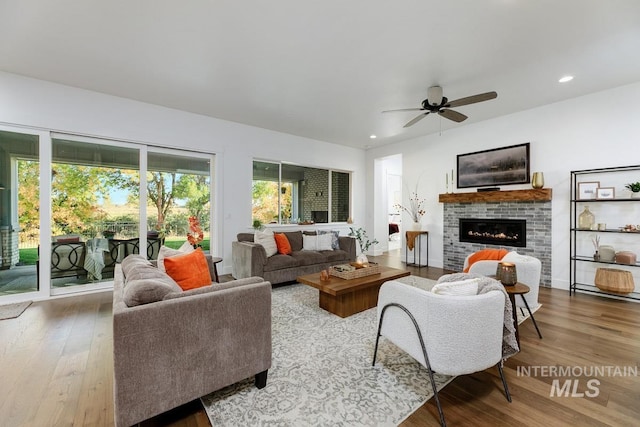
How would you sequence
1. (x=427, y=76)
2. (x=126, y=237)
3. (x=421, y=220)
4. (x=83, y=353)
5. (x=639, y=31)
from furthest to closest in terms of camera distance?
(x=421, y=220) < (x=126, y=237) < (x=427, y=76) < (x=639, y=31) < (x=83, y=353)

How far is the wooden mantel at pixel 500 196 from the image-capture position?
4.29m

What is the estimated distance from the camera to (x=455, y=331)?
152 cm

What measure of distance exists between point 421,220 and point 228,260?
168 inches

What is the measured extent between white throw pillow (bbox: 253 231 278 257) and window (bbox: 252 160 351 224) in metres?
1.17

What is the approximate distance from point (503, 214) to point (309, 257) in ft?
11.8

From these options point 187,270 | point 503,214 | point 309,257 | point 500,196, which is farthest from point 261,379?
point 503,214

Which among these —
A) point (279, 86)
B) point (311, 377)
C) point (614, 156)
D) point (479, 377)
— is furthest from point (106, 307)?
point (614, 156)

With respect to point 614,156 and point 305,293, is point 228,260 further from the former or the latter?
point 614,156

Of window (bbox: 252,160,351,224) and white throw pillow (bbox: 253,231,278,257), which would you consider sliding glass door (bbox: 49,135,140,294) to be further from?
window (bbox: 252,160,351,224)

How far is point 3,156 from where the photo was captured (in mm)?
3443

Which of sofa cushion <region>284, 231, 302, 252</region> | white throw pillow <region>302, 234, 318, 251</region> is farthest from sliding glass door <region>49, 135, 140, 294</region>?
white throw pillow <region>302, 234, 318, 251</region>

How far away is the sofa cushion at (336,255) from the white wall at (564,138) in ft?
9.39

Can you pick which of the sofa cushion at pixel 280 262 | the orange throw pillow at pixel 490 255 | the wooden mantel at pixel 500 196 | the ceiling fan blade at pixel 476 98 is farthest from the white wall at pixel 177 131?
the orange throw pillow at pixel 490 255

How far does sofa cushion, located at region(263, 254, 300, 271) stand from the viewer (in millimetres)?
4094
